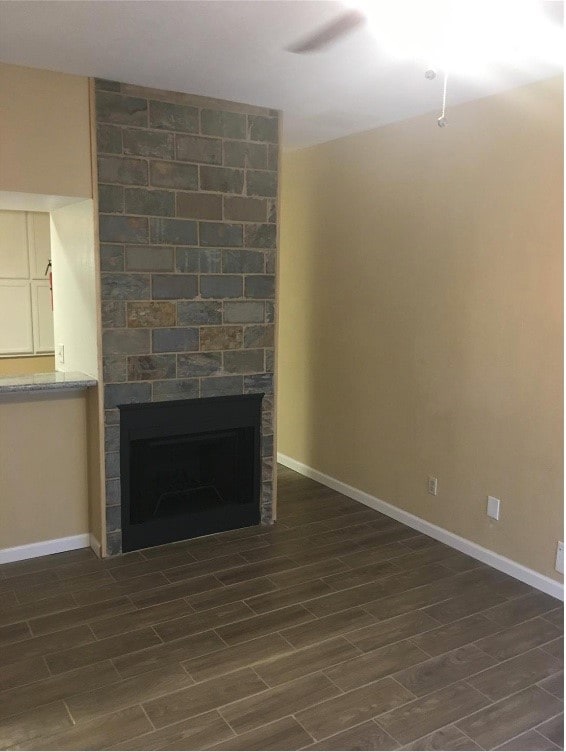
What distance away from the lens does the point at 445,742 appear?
2.14 meters

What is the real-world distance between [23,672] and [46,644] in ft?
0.64

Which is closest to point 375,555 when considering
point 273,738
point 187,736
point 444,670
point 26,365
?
point 444,670

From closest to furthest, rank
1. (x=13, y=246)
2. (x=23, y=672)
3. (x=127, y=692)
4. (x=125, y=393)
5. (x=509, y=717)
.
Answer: (x=509, y=717), (x=127, y=692), (x=23, y=672), (x=125, y=393), (x=13, y=246)

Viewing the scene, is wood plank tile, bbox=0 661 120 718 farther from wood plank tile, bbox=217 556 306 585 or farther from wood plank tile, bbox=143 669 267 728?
wood plank tile, bbox=217 556 306 585

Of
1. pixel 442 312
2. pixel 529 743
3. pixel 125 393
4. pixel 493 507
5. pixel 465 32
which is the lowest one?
pixel 529 743

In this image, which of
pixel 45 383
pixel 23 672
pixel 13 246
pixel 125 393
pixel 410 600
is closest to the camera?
pixel 23 672

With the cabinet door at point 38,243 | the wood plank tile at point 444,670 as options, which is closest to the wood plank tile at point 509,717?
the wood plank tile at point 444,670

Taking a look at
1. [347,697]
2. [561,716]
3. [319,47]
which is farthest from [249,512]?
[319,47]

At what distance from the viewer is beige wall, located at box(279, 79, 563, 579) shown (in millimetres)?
3088

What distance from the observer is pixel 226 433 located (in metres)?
3.83

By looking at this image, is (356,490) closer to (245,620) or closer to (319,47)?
(245,620)

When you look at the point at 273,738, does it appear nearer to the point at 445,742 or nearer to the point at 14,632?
the point at 445,742

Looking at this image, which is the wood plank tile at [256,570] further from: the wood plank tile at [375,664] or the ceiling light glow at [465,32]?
the ceiling light glow at [465,32]

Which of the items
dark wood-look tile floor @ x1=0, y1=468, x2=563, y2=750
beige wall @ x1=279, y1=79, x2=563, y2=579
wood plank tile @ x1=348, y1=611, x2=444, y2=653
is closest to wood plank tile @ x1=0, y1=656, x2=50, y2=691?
dark wood-look tile floor @ x1=0, y1=468, x2=563, y2=750
